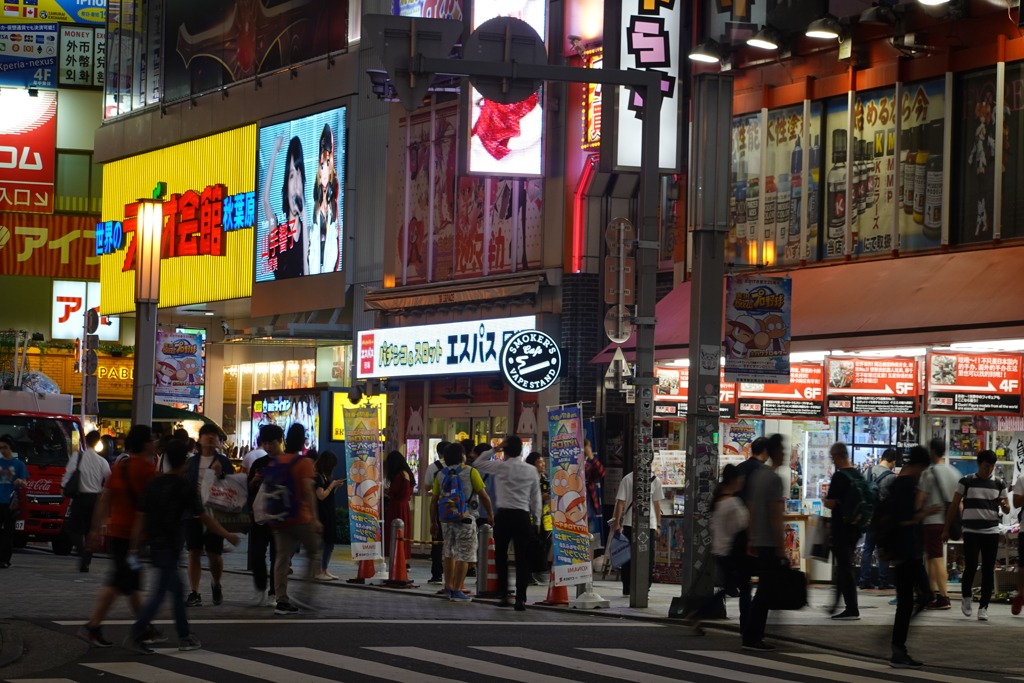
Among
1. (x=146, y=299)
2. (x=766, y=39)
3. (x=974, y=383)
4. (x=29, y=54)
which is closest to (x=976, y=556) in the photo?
(x=974, y=383)

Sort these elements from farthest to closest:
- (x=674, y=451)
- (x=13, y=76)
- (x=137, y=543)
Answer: (x=13, y=76) < (x=674, y=451) < (x=137, y=543)

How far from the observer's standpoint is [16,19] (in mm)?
57375

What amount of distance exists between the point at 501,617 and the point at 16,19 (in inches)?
1849

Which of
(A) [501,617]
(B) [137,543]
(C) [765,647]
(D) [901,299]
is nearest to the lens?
(B) [137,543]

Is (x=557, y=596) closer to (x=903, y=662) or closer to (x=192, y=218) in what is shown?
(x=903, y=662)

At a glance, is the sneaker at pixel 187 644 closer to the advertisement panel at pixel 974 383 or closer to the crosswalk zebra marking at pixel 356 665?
the crosswalk zebra marking at pixel 356 665

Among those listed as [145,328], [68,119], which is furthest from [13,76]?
[145,328]

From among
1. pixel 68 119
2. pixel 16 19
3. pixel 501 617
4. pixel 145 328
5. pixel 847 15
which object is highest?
pixel 16 19

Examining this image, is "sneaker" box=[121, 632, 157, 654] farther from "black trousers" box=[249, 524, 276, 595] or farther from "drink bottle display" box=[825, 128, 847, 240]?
"drink bottle display" box=[825, 128, 847, 240]

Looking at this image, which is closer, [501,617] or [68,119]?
[501,617]

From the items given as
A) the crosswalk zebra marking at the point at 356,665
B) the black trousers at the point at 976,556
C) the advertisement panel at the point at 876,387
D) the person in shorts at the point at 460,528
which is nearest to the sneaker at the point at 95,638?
the crosswalk zebra marking at the point at 356,665

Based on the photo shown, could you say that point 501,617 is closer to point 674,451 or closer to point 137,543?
point 137,543

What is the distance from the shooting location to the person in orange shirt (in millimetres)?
12688

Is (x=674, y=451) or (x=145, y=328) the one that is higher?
(x=145, y=328)
